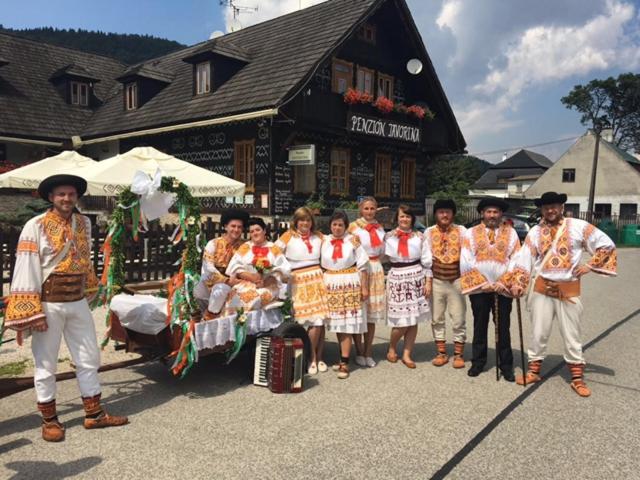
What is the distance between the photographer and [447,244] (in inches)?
232

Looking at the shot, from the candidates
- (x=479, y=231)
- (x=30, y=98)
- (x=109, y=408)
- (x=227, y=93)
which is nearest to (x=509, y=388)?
(x=479, y=231)

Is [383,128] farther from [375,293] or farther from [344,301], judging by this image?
[344,301]

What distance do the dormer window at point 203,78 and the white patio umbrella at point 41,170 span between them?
8.22m

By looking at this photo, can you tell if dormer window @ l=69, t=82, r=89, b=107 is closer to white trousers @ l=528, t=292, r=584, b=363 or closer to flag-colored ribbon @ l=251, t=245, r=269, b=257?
flag-colored ribbon @ l=251, t=245, r=269, b=257

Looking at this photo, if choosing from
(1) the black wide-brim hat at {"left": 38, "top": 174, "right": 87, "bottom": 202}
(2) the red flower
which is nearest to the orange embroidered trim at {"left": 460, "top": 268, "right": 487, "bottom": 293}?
(1) the black wide-brim hat at {"left": 38, "top": 174, "right": 87, "bottom": 202}

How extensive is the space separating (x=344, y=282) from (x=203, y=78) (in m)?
14.8

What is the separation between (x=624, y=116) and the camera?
226ft

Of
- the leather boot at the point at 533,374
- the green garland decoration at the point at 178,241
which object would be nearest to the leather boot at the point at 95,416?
the green garland decoration at the point at 178,241

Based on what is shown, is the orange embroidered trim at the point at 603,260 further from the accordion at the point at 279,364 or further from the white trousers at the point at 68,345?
the white trousers at the point at 68,345

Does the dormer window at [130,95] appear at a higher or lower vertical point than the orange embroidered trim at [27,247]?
higher

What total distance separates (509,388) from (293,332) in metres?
2.19

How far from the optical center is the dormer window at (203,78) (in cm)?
1812

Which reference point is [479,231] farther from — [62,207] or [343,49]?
[343,49]

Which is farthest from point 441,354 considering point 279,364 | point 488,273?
point 279,364
